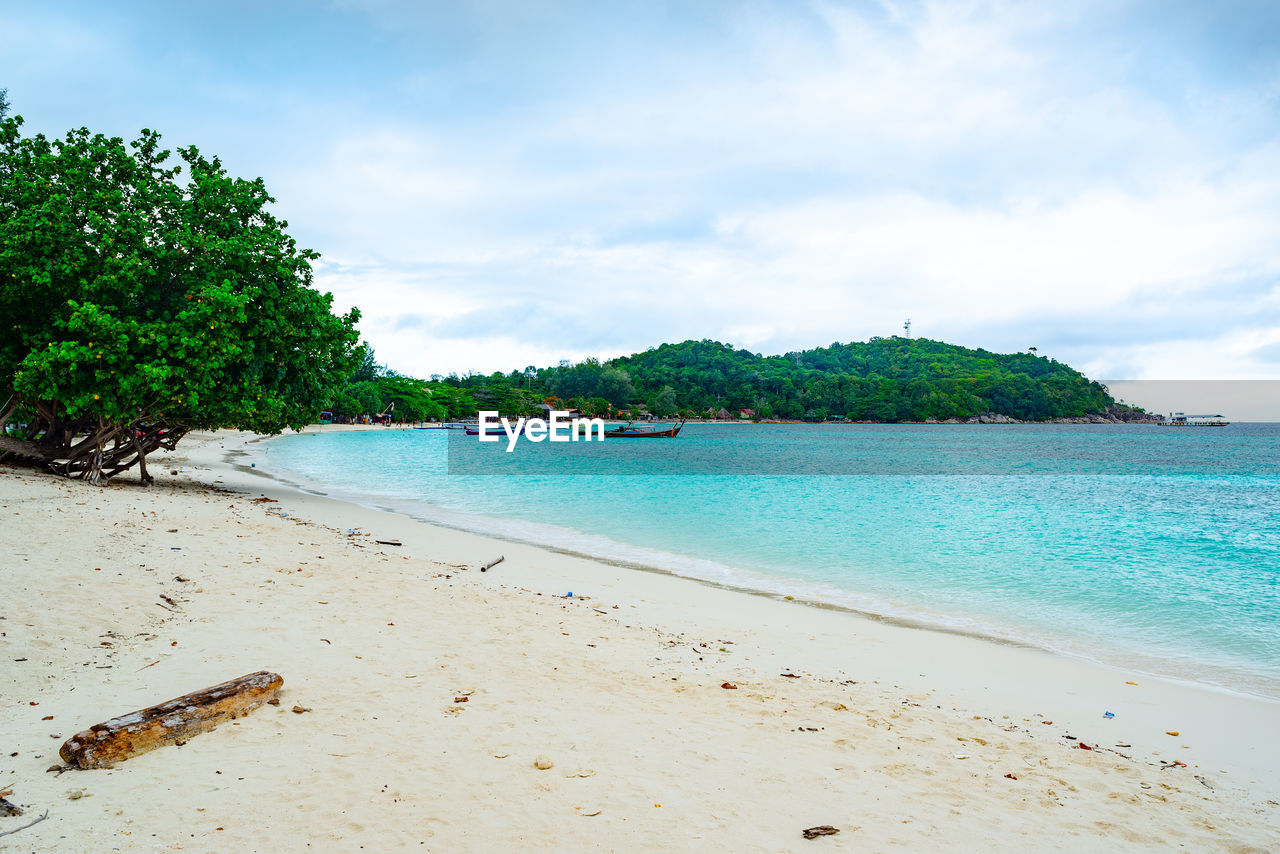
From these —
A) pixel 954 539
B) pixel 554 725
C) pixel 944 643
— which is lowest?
pixel 954 539

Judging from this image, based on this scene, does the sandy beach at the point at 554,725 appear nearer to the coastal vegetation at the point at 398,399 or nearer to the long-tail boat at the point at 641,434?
the long-tail boat at the point at 641,434

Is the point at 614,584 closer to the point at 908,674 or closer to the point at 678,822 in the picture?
the point at 908,674

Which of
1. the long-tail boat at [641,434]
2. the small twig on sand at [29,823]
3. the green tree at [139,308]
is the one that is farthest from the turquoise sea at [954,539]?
the long-tail boat at [641,434]

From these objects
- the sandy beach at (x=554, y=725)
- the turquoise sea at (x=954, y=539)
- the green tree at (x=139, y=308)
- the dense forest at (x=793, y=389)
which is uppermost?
the dense forest at (x=793, y=389)

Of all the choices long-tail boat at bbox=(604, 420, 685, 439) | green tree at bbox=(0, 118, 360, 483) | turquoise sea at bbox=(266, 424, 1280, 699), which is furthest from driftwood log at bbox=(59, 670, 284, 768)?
long-tail boat at bbox=(604, 420, 685, 439)

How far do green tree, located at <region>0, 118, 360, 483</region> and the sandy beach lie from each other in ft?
19.9

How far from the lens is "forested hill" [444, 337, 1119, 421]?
162 m

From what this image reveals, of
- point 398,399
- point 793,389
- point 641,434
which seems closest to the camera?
point 641,434

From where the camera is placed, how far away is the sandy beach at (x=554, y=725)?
151 inches

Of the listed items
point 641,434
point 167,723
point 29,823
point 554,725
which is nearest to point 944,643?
point 554,725

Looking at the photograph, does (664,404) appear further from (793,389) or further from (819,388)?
(819,388)

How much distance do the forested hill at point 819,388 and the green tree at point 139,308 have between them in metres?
129

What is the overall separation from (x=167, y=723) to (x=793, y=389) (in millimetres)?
181676

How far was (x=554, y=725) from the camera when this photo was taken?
17.3 feet
